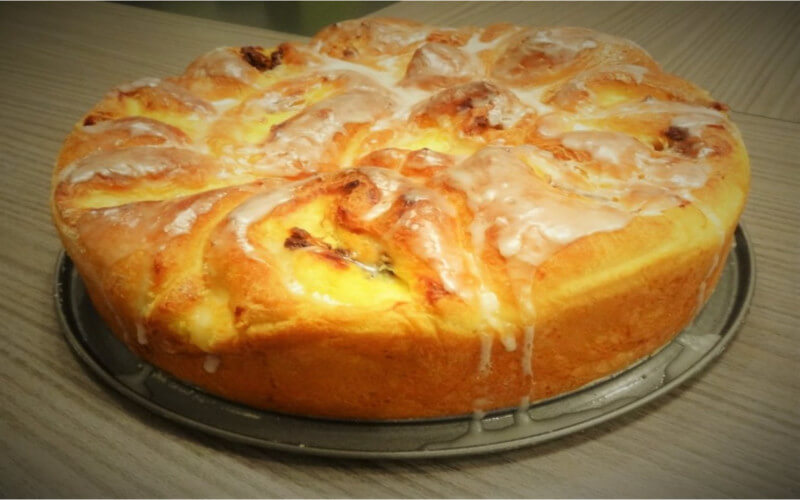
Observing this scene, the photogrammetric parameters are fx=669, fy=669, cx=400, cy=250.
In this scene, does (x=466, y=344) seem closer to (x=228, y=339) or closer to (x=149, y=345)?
(x=228, y=339)

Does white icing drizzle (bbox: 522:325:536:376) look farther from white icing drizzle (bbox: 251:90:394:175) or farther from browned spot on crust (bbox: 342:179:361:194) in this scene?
white icing drizzle (bbox: 251:90:394:175)

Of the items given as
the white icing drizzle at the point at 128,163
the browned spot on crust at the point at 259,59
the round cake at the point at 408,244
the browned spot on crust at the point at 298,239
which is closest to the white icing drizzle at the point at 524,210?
the round cake at the point at 408,244

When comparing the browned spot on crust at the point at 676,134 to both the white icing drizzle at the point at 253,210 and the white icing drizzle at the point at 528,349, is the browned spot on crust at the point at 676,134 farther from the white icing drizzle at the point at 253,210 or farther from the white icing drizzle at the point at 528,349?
the white icing drizzle at the point at 253,210

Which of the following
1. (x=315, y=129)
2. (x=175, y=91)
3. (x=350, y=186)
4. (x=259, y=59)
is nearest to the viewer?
(x=350, y=186)

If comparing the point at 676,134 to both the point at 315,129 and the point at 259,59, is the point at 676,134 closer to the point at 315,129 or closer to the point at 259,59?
the point at 315,129

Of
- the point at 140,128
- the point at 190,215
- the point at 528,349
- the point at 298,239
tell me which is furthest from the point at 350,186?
the point at 140,128

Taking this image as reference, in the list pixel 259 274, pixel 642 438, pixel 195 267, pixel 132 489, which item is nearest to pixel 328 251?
pixel 259 274

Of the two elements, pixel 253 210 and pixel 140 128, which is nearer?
pixel 253 210
